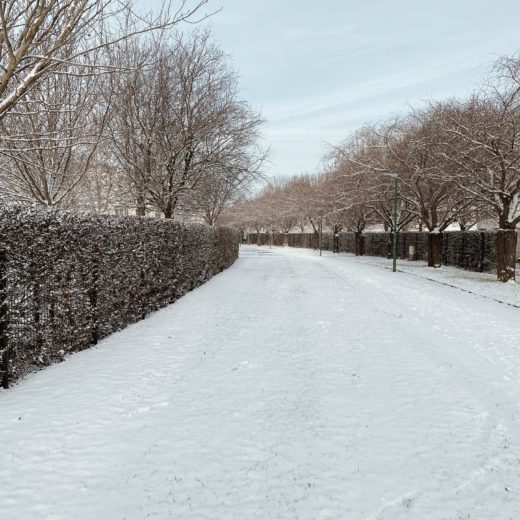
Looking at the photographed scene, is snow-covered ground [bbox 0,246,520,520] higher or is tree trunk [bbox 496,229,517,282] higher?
tree trunk [bbox 496,229,517,282]

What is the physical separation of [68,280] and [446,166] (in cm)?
1766

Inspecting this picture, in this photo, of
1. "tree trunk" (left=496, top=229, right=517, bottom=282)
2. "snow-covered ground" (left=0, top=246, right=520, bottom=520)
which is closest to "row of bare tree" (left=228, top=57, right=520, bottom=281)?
"tree trunk" (left=496, top=229, right=517, bottom=282)

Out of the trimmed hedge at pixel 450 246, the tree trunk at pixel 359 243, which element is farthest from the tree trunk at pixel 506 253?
→ the tree trunk at pixel 359 243

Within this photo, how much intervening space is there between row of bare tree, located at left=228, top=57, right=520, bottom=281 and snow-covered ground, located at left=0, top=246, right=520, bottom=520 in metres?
10.5

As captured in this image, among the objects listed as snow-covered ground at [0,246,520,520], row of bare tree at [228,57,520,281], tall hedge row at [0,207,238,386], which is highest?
row of bare tree at [228,57,520,281]

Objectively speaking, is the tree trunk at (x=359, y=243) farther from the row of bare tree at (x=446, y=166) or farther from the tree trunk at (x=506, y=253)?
the tree trunk at (x=506, y=253)

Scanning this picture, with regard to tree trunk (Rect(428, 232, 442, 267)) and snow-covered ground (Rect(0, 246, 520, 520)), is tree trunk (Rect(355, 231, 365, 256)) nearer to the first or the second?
tree trunk (Rect(428, 232, 442, 267))

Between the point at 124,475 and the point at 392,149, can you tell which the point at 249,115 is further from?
the point at 124,475

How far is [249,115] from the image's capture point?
19.7m

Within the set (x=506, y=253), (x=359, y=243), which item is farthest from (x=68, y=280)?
(x=359, y=243)

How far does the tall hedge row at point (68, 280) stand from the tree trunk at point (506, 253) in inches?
521

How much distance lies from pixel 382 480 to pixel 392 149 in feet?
80.3

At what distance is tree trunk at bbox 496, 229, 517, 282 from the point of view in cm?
1633

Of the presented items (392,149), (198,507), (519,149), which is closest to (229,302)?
(198,507)
